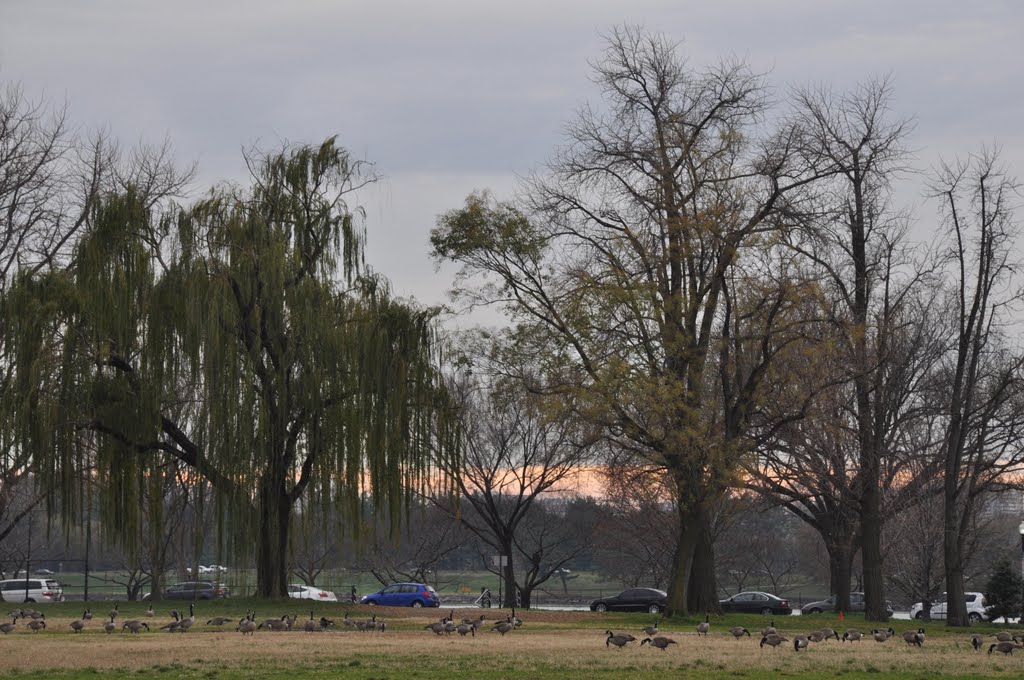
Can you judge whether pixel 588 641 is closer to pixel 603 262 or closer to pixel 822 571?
pixel 603 262

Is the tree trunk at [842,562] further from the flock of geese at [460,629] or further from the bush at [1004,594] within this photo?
the flock of geese at [460,629]

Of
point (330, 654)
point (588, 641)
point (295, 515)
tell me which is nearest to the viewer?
point (330, 654)

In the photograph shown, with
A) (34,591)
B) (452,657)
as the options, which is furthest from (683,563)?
(34,591)

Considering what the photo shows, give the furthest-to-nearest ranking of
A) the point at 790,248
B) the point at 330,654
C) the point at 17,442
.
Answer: the point at 790,248 < the point at 17,442 < the point at 330,654

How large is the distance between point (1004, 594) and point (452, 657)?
95.6ft

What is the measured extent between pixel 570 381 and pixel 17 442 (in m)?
15.8

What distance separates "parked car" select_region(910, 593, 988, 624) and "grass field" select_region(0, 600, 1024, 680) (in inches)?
743

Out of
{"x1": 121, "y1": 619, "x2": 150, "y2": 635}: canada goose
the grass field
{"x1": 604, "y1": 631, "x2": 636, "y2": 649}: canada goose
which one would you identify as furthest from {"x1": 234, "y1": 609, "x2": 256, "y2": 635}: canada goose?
{"x1": 604, "y1": 631, "x2": 636, "y2": 649}: canada goose

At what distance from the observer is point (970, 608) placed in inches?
2002

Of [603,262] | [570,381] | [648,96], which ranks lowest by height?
[570,381]

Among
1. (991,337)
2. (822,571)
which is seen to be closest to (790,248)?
(991,337)

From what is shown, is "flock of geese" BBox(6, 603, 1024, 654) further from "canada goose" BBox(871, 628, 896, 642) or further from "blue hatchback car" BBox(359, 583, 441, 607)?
"blue hatchback car" BBox(359, 583, 441, 607)

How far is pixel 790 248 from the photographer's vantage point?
119 feet

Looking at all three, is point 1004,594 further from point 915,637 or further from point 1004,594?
point 915,637
